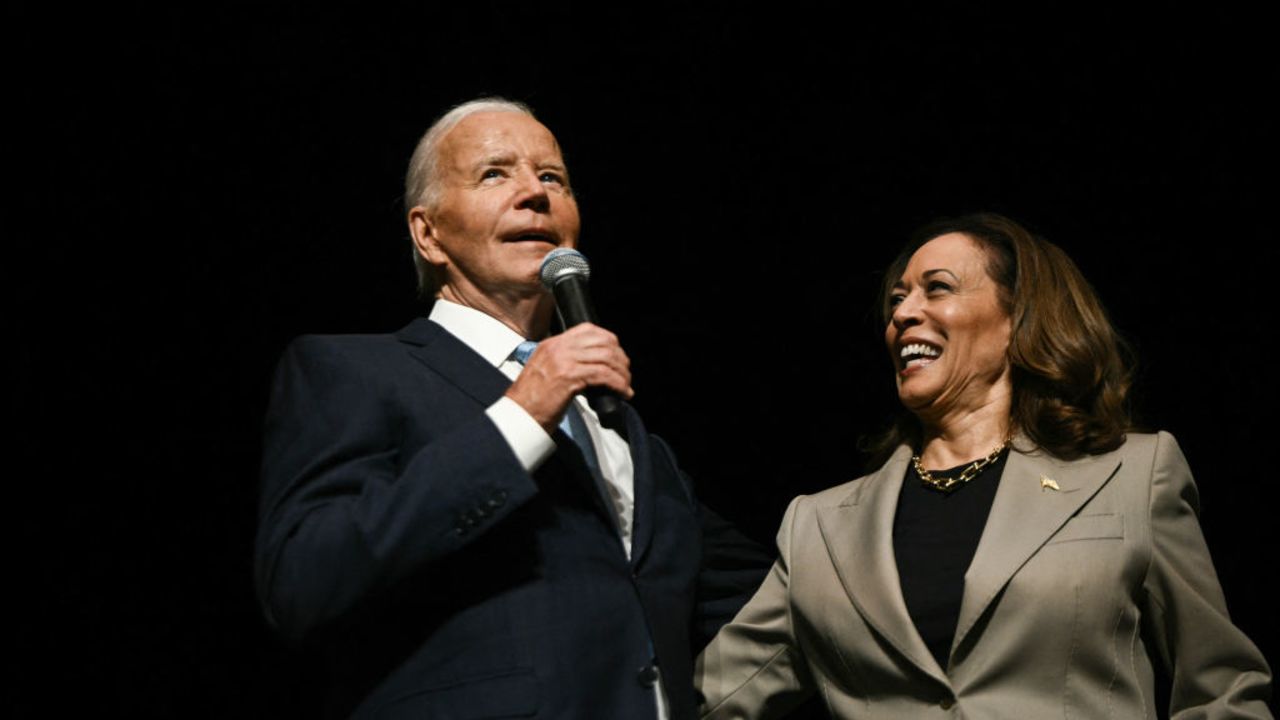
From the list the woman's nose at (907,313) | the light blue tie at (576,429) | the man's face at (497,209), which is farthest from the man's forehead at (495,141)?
the woman's nose at (907,313)

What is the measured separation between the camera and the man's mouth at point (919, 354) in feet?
8.31

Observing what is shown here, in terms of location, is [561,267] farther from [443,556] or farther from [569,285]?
[443,556]

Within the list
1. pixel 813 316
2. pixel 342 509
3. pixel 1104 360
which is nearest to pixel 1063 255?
pixel 1104 360

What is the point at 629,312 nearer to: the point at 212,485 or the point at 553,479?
the point at 212,485

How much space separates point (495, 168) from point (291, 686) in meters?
1.29

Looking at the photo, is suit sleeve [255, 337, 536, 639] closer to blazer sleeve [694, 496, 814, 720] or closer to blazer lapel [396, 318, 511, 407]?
blazer lapel [396, 318, 511, 407]

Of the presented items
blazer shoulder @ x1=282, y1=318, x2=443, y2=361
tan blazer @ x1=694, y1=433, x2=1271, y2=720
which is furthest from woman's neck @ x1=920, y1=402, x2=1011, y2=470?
blazer shoulder @ x1=282, y1=318, x2=443, y2=361

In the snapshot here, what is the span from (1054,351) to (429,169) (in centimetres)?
125

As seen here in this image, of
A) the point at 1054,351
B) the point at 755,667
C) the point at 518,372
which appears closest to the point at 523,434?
the point at 518,372

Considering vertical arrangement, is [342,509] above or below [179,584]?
above

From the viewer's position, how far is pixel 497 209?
7.84 feet

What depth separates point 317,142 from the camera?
322 cm

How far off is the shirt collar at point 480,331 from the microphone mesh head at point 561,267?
0.53 feet

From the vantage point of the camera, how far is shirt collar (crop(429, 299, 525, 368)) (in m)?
2.27
